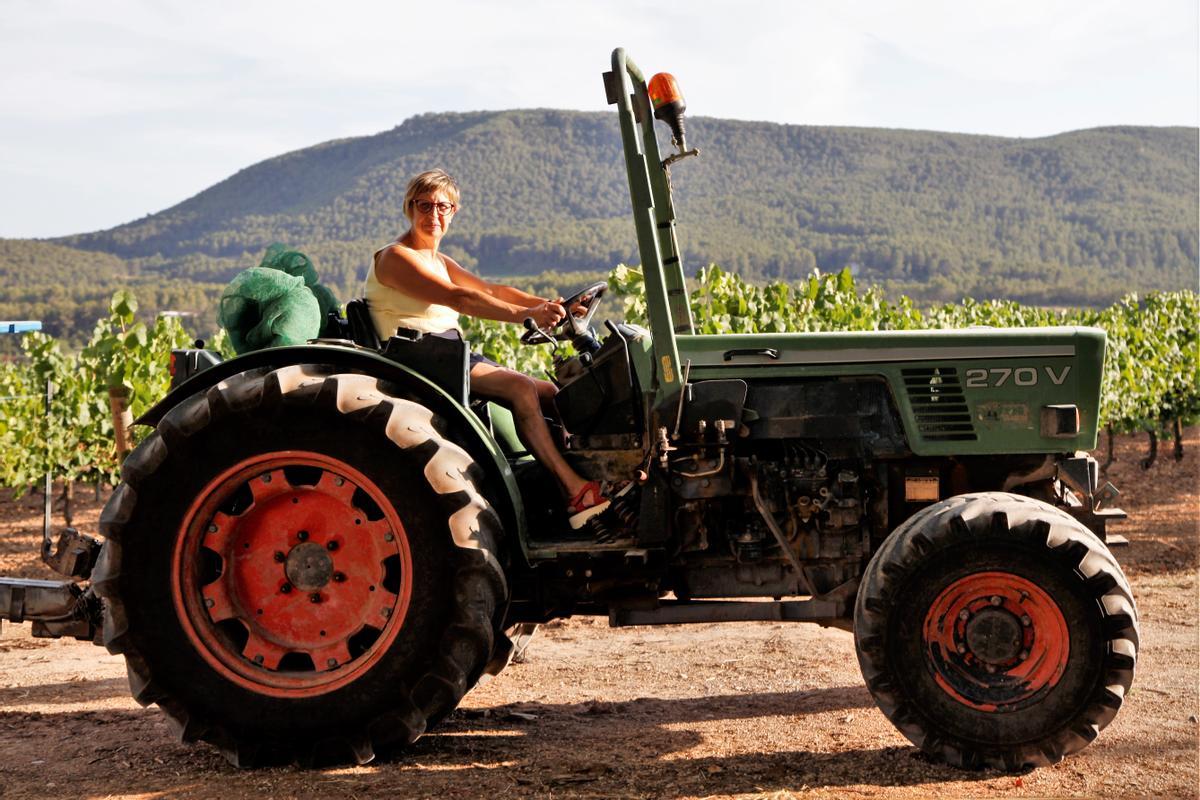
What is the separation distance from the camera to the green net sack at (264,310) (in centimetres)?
523

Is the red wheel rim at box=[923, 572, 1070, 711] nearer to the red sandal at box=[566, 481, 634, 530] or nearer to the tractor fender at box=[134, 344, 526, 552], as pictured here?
the red sandal at box=[566, 481, 634, 530]

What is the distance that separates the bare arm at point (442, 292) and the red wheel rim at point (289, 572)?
2.54 feet

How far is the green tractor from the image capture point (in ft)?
14.9

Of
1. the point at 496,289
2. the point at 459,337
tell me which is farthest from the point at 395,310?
the point at 496,289

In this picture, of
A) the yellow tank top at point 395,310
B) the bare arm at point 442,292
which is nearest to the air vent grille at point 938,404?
the bare arm at point 442,292

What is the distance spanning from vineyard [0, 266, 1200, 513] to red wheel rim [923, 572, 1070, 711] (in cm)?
552

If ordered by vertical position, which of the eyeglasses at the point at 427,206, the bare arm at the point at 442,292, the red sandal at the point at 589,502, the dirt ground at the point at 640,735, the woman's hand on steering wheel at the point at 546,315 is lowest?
the dirt ground at the point at 640,735

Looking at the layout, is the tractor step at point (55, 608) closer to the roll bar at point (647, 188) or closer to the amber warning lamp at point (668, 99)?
the roll bar at point (647, 188)

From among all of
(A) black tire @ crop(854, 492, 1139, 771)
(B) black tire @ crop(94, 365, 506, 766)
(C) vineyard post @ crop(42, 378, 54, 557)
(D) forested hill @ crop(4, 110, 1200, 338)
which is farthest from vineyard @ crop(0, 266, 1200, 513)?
(D) forested hill @ crop(4, 110, 1200, 338)

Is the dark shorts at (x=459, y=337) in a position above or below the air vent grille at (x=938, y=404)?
above

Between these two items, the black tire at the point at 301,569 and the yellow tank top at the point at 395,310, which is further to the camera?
the yellow tank top at the point at 395,310

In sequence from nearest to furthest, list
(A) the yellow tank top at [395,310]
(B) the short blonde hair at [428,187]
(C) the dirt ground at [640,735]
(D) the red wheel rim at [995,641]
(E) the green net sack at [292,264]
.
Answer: (C) the dirt ground at [640,735], (D) the red wheel rim at [995,641], (A) the yellow tank top at [395,310], (B) the short blonde hair at [428,187], (E) the green net sack at [292,264]

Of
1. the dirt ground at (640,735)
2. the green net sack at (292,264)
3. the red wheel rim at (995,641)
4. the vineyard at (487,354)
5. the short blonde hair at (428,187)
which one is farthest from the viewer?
the vineyard at (487,354)

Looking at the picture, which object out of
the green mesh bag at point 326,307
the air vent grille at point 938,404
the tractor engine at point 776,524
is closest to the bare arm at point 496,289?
the green mesh bag at point 326,307
